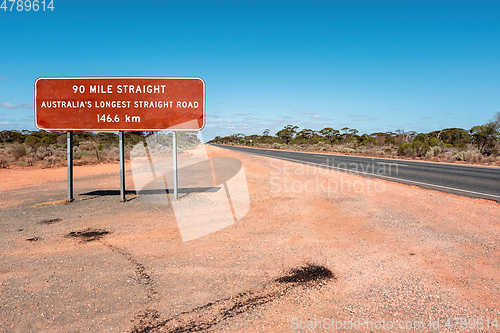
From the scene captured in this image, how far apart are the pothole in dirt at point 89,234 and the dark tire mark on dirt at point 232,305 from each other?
293cm

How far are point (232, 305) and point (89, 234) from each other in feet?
11.9

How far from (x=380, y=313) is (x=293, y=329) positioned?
917mm

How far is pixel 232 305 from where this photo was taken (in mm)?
3021

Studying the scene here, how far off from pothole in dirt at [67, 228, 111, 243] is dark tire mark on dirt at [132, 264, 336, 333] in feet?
9.62

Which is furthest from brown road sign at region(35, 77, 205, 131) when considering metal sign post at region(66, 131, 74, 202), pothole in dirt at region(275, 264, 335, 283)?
pothole in dirt at region(275, 264, 335, 283)

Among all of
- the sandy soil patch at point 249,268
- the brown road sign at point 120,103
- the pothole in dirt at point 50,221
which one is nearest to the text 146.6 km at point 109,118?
the brown road sign at point 120,103

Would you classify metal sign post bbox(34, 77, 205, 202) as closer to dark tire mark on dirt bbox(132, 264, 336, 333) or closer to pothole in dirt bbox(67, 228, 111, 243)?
pothole in dirt bbox(67, 228, 111, 243)

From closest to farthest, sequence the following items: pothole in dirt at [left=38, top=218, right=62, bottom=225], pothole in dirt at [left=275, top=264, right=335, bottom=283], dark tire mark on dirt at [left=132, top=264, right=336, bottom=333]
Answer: dark tire mark on dirt at [left=132, top=264, right=336, bottom=333] → pothole in dirt at [left=275, top=264, right=335, bottom=283] → pothole in dirt at [left=38, top=218, right=62, bottom=225]

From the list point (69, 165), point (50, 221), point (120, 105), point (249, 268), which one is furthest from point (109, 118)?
point (249, 268)

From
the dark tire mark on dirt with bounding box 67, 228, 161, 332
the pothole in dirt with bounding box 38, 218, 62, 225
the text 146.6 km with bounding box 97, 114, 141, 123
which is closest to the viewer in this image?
the dark tire mark on dirt with bounding box 67, 228, 161, 332

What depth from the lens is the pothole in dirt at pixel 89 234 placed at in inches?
202

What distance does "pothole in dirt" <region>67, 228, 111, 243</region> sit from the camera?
5125mm

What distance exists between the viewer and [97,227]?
580cm

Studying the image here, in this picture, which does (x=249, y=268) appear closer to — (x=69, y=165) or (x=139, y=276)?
(x=139, y=276)
